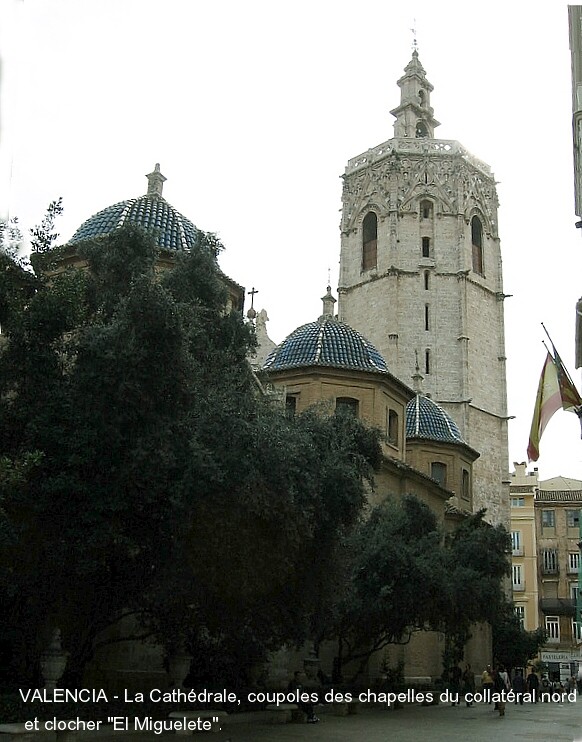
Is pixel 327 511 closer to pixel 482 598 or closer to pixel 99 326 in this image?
pixel 99 326

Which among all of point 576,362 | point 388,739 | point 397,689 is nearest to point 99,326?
point 388,739

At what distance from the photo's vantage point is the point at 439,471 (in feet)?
135

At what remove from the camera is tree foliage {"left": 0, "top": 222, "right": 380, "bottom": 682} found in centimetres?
1337

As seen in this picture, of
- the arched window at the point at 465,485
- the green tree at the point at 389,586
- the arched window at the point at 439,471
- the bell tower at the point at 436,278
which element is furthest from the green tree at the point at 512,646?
the green tree at the point at 389,586

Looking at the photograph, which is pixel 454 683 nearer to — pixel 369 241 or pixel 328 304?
pixel 328 304

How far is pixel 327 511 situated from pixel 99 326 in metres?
4.89

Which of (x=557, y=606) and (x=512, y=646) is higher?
(x=557, y=606)

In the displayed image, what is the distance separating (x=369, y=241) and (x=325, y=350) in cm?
3356

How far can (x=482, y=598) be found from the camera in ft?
85.9

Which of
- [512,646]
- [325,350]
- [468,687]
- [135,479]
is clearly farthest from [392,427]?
[512,646]

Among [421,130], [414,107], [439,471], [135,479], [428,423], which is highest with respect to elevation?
[414,107]

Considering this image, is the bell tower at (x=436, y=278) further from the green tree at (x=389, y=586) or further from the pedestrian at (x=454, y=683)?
the green tree at (x=389, y=586)

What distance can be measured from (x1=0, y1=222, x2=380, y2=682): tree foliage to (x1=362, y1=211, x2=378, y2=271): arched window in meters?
49.5

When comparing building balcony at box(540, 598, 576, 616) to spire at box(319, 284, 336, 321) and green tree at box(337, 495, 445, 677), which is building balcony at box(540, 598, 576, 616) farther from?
green tree at box(337, 495, 445, 677)
